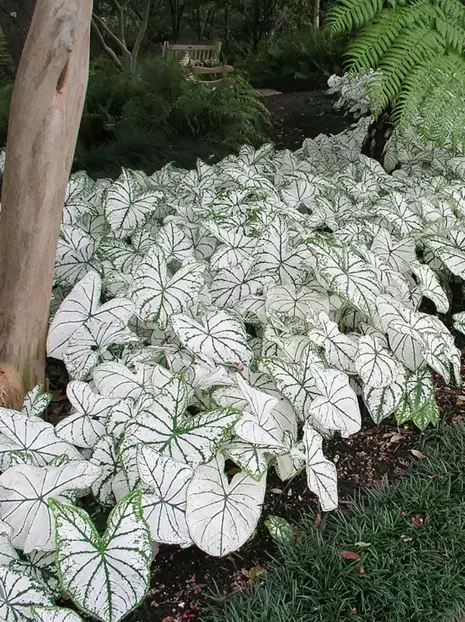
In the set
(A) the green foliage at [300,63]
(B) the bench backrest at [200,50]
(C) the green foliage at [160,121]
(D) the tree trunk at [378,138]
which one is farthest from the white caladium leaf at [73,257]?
(B) the bench backrest at [200,50]

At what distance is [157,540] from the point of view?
1225 mm

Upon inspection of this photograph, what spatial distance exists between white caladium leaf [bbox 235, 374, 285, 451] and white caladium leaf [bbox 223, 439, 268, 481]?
2 centimetres

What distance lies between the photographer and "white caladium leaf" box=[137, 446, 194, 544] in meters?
1.23

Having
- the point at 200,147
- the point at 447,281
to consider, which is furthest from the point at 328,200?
the point at 200,147

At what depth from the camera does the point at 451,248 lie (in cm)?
211

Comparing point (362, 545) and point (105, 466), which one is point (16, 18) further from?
point (362, 545)

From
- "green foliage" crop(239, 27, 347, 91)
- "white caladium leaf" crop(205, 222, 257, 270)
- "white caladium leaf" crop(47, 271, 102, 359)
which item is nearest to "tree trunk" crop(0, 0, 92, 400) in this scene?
"white caladium leaf" crop(47, 271, 102, 359)

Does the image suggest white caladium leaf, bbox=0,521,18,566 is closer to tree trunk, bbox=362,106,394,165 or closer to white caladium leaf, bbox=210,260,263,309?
white caladium leaf, bbox=210,260,263,309

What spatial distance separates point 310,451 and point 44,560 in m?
0.65

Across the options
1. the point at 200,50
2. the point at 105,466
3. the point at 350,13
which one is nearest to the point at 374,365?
the point at 105,466

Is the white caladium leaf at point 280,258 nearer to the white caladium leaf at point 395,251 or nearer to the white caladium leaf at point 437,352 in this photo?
the white caladium leaf at point 395,251

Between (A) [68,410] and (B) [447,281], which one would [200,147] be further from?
(A) [68,410]

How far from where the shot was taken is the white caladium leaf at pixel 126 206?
2156 mm

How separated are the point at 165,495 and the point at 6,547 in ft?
1.14
